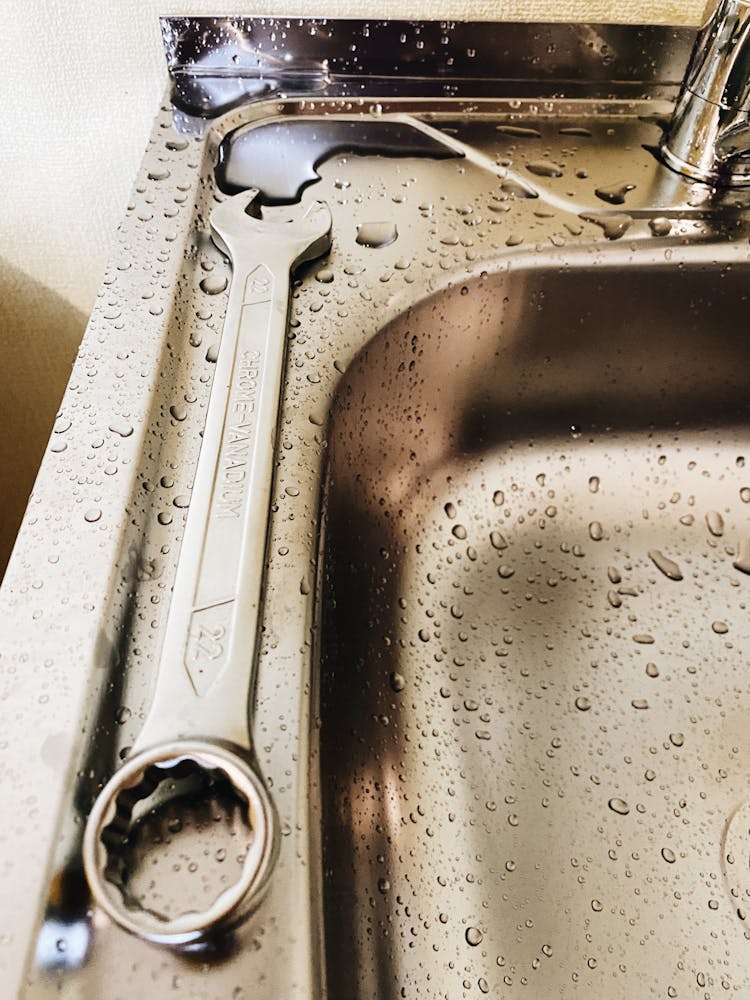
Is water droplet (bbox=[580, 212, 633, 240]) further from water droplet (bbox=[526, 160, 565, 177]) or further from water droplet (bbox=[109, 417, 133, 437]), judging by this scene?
water droplet (bbox=[109, 417, 133, 437])

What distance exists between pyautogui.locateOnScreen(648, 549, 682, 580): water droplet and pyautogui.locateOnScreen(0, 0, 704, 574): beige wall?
56 centimetres

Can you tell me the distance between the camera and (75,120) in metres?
0.78

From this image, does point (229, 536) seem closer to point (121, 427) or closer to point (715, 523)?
point (121, 427)

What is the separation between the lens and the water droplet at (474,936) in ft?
1.64

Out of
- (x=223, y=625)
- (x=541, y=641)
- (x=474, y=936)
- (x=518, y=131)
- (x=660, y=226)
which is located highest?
(x=518, y=131)

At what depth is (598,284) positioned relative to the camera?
0.69 meters

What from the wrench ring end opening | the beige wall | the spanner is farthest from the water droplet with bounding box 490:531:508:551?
the beige wall

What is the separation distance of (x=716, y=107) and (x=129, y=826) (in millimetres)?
752

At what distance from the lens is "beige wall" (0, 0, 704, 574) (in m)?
0.72

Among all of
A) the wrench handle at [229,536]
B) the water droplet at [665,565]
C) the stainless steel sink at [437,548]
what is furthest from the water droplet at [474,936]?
the water droplet at [665,565]

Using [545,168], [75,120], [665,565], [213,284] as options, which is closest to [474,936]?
[665,565]

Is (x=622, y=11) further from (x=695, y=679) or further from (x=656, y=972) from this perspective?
(x=656, y=972)

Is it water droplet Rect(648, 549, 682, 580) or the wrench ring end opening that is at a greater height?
water droplet Rect(648, 549, 682, 580)

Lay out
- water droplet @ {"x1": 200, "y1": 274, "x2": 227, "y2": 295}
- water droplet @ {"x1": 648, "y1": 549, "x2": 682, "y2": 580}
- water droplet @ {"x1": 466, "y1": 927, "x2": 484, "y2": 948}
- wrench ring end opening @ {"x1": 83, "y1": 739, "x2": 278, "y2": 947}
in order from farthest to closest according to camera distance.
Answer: water droplet @ {"x1": 648, "y1": 549, "x2": 682, "y2": 580} → water droplet @ {"x1": 200, "y1": 274, "x2": 227, "y2": 295} → water droplet @ {"x1": 466, "y1": 927, "x2": 484, "y2": 948} → wrench ring end opening @ {"x1": 83, "y1": 739, "x2": 278, "y2": 947}
